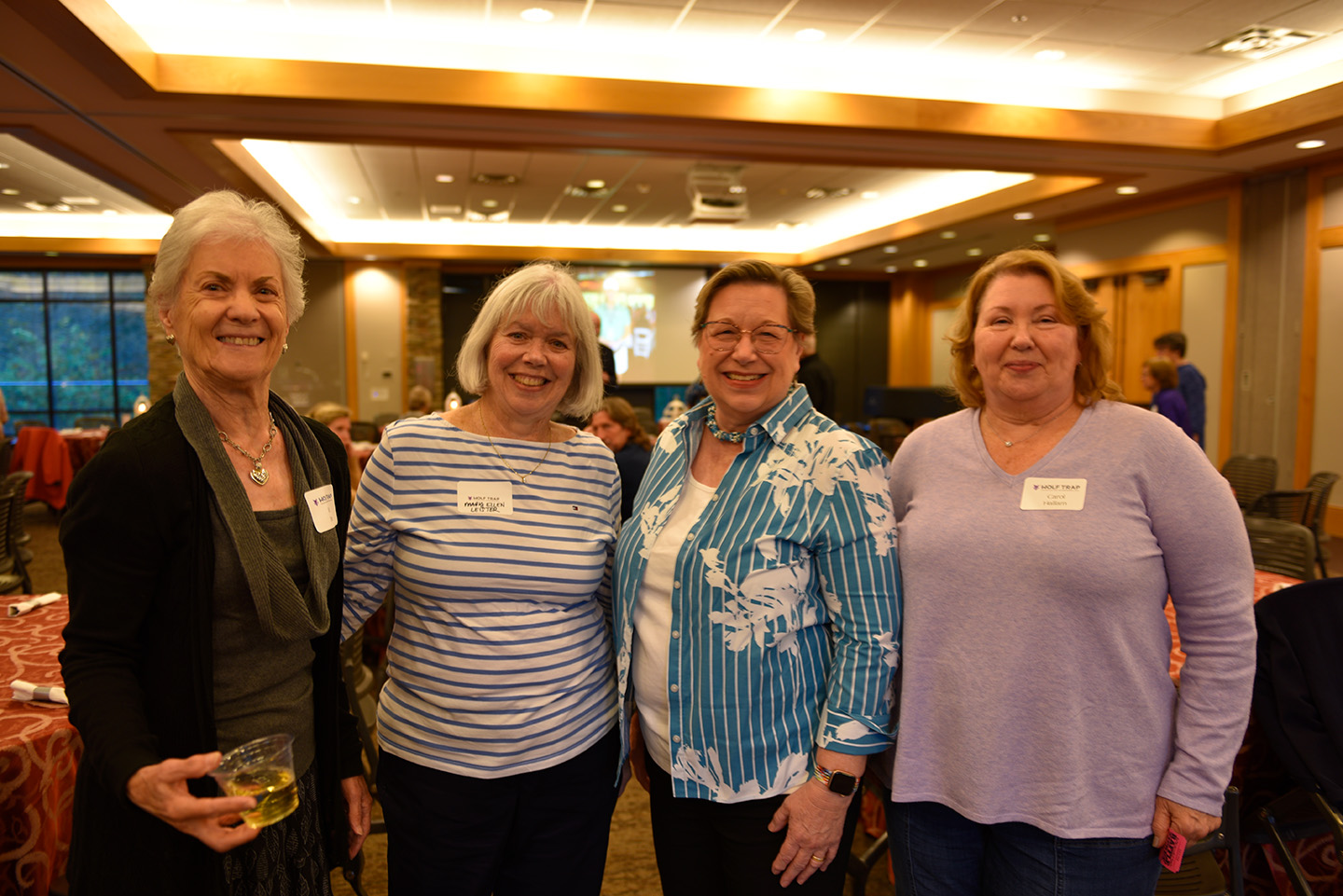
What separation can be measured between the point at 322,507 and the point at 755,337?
2.69 feet

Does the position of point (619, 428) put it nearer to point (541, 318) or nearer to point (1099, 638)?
point (541, 318)

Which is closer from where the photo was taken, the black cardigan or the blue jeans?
the black cardigan

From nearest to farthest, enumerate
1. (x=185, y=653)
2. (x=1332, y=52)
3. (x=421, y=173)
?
(x=185, y=653)
(x=1332, y=52)
(x=421, y=173)

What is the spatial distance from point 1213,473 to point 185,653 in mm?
1625

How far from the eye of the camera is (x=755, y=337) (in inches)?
58.7

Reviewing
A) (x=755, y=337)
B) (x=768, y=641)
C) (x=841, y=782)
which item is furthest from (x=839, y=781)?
(x=755, y=337)

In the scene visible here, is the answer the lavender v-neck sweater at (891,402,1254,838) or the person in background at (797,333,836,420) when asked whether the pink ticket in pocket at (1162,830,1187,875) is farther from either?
the person in background at (797,333,836,420)

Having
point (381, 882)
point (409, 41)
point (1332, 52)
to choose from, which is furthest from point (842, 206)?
point (381, 882)

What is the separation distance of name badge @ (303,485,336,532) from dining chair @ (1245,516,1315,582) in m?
3.39

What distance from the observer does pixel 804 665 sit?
142 cm

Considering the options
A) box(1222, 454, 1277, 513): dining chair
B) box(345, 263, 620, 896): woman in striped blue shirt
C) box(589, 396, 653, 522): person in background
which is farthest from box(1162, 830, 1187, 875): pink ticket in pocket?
box(1222, 454, 1277, 513): dining chair

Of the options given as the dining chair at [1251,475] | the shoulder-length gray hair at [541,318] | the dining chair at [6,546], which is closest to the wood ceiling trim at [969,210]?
the dining chair at [1251,475]

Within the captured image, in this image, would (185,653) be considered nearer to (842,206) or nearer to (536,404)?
(536,404)

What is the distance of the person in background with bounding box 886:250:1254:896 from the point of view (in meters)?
1.29
